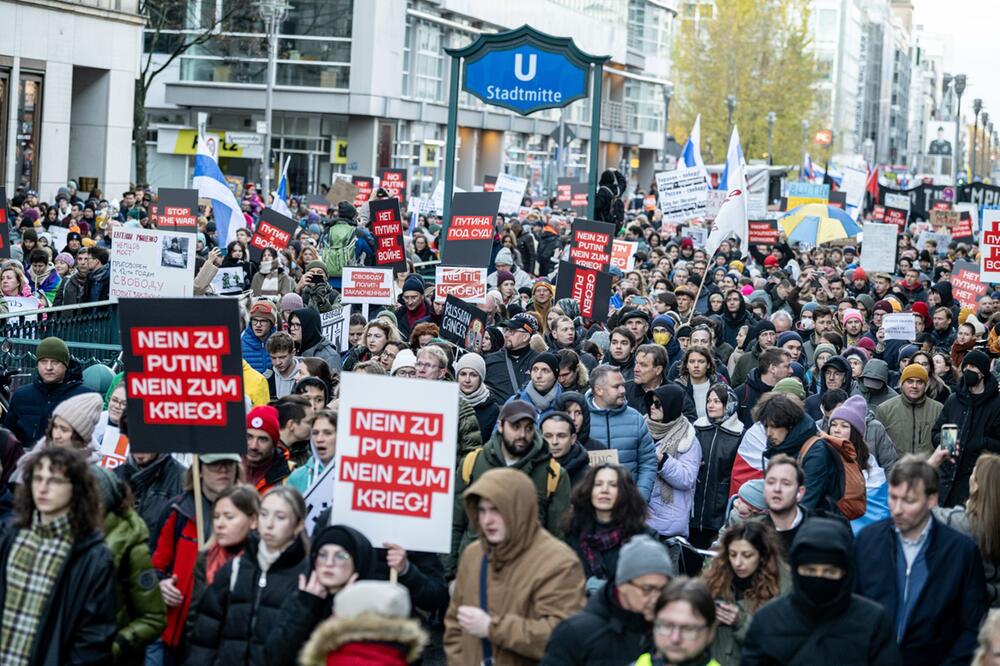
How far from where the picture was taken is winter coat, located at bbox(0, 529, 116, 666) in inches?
251

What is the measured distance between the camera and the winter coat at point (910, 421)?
40.6ft

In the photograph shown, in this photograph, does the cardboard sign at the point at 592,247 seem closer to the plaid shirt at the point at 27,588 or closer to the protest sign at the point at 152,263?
the protest sign at the point at 152,263

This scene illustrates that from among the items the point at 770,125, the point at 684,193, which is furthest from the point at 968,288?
the point at 770,125

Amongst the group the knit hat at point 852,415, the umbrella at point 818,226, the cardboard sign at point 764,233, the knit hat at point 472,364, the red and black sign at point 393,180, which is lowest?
the knit hat at point 852,415

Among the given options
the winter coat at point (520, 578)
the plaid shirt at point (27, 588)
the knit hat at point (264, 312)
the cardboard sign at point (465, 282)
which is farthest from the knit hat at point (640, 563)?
the cardboard sign at point (465, 282)

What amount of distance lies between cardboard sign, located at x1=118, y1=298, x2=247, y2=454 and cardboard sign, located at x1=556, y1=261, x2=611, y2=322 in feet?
32.8

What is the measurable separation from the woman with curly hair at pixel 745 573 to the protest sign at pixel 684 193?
66.7 feet

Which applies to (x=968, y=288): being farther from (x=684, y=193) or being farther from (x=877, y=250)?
(x=684, y=193)

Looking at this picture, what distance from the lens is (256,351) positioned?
1364cm

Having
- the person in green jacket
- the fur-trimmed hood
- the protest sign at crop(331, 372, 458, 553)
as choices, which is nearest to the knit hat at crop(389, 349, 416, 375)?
the protest sign at crop(331, 372, 458, 553)

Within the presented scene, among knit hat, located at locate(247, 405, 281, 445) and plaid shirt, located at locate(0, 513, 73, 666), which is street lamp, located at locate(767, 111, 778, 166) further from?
plaid shirt, located at locate(0, 513, 73, 666)

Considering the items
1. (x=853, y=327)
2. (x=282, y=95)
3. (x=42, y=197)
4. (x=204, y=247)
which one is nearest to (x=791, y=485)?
(x=853, y=327)

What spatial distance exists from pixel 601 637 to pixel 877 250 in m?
20.3

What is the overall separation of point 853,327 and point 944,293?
4465 millimetres
